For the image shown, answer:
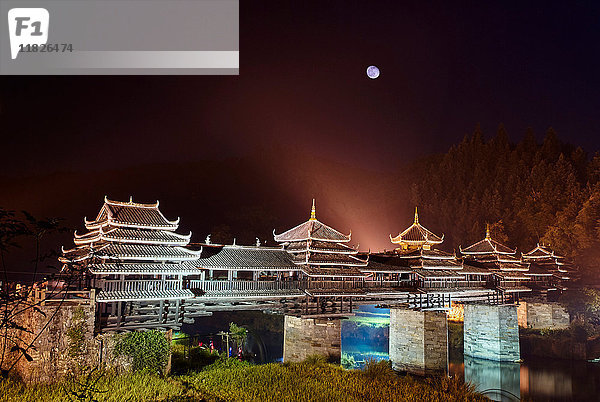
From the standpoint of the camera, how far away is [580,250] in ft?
177

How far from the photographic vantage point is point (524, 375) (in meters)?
33.9

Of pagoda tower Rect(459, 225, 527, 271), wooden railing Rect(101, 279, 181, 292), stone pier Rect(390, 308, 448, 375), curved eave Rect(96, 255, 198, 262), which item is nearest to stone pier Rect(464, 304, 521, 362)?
pagoda tower Rect(459, 225, 527, 271)

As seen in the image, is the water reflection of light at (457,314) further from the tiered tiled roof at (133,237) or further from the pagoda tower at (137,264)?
the tiered tiled roof at (133,237)

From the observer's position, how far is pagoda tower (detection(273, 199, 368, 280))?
28.7 m

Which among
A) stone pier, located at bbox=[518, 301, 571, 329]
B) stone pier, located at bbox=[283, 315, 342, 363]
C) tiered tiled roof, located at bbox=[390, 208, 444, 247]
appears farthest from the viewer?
tiered tiled roof, located at bbox=[390, 208, 444, 247]

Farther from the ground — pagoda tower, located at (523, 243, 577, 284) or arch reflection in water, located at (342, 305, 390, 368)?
pagoda tower, located at (523, 243, 577, 284)

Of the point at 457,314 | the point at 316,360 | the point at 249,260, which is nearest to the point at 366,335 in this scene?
the point at 457,314

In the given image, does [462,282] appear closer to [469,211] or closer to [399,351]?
[399,351]

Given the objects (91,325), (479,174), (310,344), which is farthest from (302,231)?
(479,174)

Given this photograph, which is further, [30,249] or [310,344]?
[30,249]

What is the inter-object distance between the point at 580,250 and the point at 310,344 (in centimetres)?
4258

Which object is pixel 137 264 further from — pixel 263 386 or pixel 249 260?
pixel 263 386

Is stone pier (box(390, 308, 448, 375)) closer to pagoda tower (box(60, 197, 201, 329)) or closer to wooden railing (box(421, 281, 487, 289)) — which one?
wooden railing (box(421, 281, 487, 289))

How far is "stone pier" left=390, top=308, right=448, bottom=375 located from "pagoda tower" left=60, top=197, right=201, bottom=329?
15154mm
